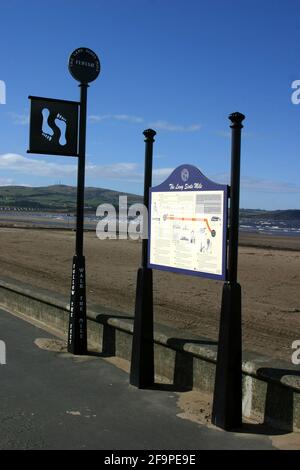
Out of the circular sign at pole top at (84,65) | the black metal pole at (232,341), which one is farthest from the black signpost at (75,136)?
Result: the black metal pole at (232,341)

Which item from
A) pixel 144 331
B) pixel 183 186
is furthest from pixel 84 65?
pixel 144 331

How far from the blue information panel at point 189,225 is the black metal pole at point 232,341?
0.13 metres

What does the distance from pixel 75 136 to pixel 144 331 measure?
2424mm

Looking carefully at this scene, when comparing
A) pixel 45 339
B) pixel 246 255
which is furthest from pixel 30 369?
pixel 246 255

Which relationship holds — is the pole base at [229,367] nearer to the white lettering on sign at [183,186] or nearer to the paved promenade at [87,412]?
the paved promenade at [87,412]

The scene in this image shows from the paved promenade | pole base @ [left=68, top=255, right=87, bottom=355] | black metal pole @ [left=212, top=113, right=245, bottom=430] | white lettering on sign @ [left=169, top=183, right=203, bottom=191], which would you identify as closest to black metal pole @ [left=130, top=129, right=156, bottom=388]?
the paved promenade

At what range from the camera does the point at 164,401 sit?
16.8 ft

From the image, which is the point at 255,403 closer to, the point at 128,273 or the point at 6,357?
the point at 6,357

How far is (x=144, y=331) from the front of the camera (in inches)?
219

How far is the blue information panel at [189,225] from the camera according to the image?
4789mm

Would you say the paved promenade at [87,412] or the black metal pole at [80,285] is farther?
the black metal pole at [80,285]

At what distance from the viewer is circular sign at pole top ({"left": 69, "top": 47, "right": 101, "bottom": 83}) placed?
6.45 meters

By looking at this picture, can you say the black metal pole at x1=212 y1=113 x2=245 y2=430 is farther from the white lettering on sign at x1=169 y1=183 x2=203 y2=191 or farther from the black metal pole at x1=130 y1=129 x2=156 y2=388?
the black metal pole at x1=130 y1=129 x2=156 y2=388

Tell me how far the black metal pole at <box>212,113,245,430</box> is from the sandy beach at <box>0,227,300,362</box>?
1550 mm
